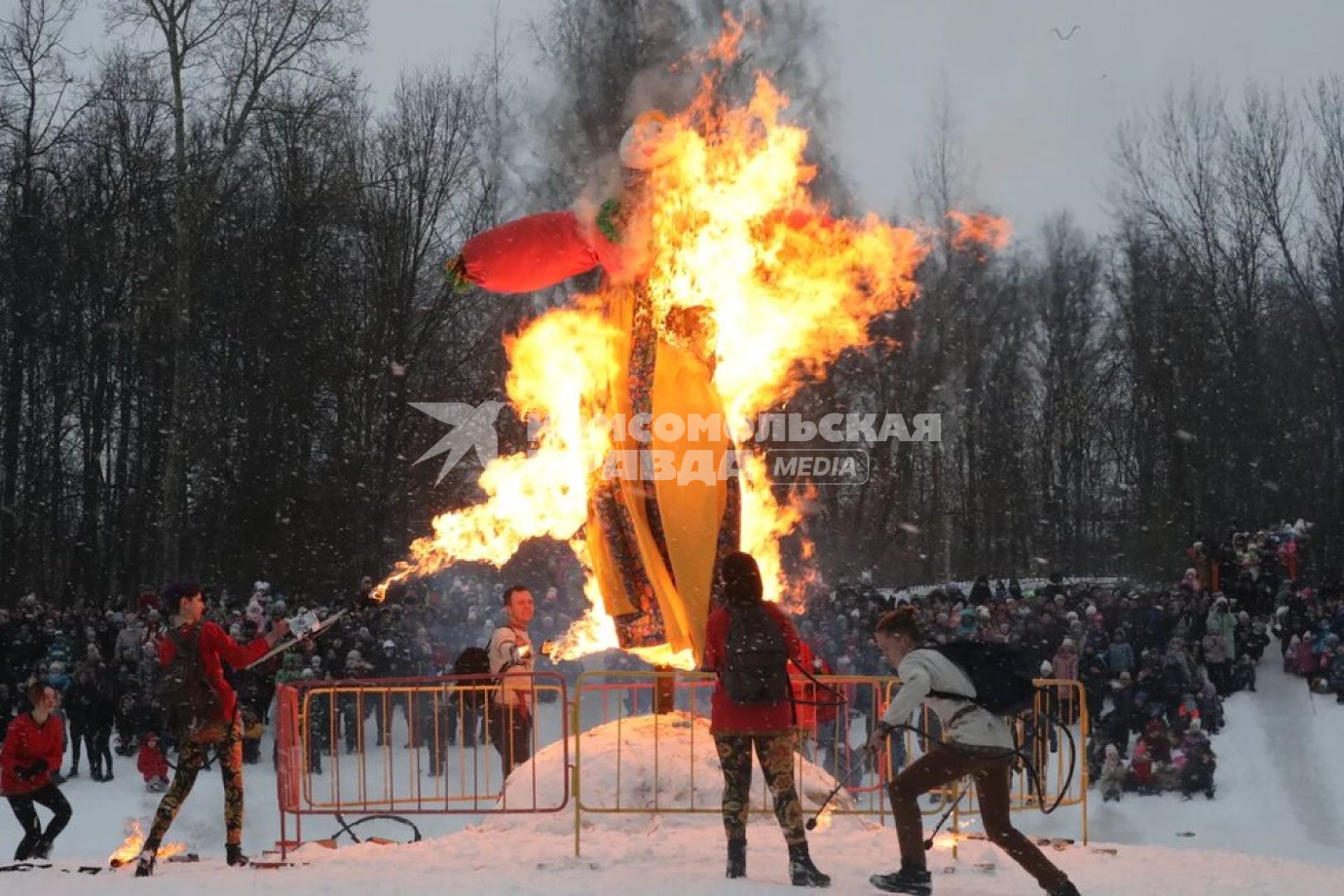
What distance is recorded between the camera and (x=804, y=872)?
25.9 ft

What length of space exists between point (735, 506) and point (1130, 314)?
79.9 feet

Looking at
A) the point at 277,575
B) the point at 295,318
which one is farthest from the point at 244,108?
the point at 277,575

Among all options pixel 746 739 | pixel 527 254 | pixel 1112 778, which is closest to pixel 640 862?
pixel 746 739

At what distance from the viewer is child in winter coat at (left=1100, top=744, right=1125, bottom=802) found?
15.9 metres

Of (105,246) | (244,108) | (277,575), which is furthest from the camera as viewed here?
(105,246)

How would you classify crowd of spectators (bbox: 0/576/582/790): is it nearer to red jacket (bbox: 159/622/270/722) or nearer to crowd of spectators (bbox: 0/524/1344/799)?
crowd of spectators (bbox: 0/524/1344/799)

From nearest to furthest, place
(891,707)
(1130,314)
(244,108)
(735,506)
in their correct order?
(891,707) → (735,506) → (244,108) → (1130,314)

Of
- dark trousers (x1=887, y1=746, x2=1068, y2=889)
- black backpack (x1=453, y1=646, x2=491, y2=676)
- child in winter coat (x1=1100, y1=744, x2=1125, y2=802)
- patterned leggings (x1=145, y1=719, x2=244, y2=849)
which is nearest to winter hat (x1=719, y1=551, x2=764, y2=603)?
dark trousers (x1=887, y1=746, x2=1068, y2=889)

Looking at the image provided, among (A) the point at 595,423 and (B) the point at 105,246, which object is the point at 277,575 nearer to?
(B) the point at 105,246

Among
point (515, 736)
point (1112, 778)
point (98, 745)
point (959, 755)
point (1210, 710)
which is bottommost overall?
point (1112, 778)

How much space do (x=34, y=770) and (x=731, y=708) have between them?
540 centimetres

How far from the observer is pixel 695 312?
10500 mm

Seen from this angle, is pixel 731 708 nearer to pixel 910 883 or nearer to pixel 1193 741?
pixel 910 883

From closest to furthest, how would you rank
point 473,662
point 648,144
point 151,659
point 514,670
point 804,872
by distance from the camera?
point 804,872
point 648,144
point 514,670
point 473,662
point 151,659
